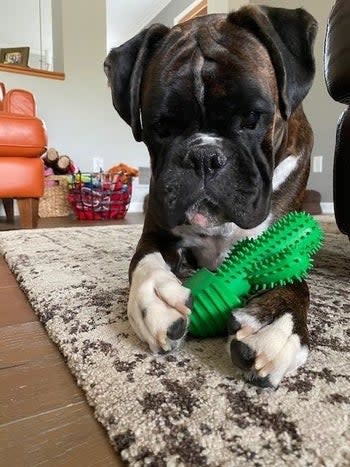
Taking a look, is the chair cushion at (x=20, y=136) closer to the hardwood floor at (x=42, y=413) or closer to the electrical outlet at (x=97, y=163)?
the electrical outlet at (x=97, y=163)

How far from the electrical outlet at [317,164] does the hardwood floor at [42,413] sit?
3.05 metres

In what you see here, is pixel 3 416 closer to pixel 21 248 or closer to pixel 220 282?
pixel 220 282

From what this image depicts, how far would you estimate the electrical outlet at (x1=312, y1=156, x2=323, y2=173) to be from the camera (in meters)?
3.42

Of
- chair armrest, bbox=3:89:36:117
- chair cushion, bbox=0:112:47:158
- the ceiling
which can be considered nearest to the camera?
chair cushion, bbox=0:112:47:158

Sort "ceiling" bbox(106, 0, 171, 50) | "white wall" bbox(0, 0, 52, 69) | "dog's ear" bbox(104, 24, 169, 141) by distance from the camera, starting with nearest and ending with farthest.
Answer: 1. "dog's ear" bbox(104, 24, 169, 141)
2. "white wall" bbox(0, 0, 52, 69)
3. "ceiling" bbox(106, 0, 171, 50)

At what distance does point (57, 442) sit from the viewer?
0.48 m

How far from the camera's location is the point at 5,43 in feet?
21.5

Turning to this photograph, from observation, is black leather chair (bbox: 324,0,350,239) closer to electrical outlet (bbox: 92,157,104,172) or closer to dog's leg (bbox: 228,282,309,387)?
dog's leg (bbox: 228,282,309,387)

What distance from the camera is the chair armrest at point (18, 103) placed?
302 centimetres

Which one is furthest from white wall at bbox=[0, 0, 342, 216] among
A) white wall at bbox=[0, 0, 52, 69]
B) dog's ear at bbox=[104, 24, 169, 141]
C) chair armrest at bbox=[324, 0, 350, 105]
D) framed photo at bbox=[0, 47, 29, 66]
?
dog's ear at bbox=[104, 24, 169, 141]

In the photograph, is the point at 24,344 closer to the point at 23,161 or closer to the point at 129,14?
the point at 23,161

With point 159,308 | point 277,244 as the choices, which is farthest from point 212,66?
point 159,308

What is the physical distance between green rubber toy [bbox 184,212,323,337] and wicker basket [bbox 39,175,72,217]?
2.95 metres

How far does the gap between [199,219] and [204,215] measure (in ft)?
0.04
